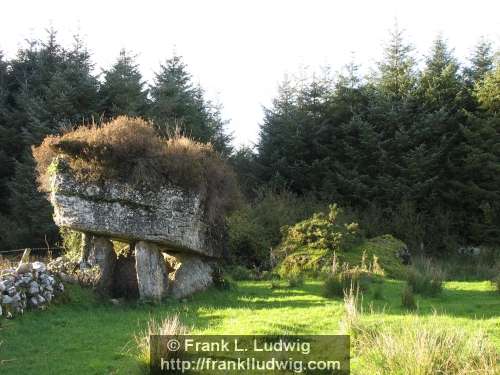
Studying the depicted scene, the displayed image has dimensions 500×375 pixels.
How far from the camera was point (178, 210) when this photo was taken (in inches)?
522

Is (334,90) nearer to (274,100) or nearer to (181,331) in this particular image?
(274,100)

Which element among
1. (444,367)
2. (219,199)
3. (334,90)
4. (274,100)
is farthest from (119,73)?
(444,367)

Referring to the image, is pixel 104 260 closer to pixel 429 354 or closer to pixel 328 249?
pixel 328 249

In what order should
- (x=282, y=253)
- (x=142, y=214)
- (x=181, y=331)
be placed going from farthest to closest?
(x=282, y=253), (x=142, y=214), (x=181, y=331)

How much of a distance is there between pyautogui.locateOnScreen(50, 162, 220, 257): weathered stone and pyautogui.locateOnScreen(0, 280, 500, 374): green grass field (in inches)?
60.8

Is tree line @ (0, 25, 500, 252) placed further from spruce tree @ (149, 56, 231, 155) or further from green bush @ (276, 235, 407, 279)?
green bush @ (276, 235, 407, 279)

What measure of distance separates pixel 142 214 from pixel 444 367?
848 cm

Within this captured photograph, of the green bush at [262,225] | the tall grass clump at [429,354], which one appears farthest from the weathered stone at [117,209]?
the green bush at [262,225]

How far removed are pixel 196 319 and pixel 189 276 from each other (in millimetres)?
3688

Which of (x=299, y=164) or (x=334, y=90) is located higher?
(x=334, y=90)

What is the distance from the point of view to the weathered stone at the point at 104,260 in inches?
528

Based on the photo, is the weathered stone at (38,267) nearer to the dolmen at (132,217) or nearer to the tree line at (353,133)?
the dolmen at (132,217)

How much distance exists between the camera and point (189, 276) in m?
14.1

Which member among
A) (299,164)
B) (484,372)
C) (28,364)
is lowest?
(28,364)
